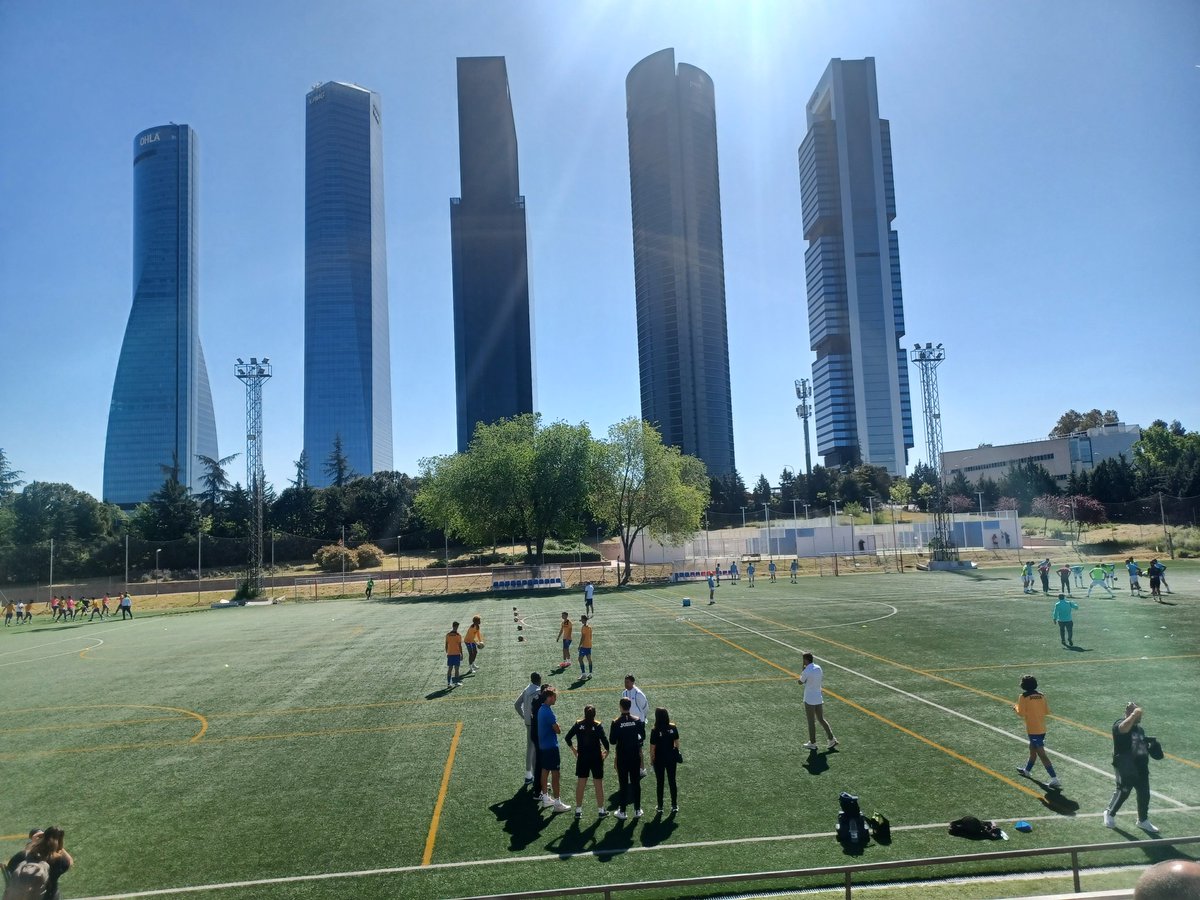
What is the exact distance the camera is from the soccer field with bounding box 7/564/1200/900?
366 inches

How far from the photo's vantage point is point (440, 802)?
11281mm

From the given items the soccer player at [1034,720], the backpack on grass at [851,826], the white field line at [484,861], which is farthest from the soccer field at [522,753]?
the soccer player at [1034,720]

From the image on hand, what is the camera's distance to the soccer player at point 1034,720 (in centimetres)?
1096

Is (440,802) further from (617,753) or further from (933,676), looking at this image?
(933,676)

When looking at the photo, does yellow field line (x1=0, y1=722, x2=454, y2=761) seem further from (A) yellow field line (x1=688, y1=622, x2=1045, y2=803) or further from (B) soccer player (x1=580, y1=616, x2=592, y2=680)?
(A) yellow field line (x1=688, y1=622, x2=1045, y2=803)

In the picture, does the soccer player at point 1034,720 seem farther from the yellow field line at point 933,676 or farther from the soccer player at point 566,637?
the soccer player at point 566,637

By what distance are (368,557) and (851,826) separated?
8743cm

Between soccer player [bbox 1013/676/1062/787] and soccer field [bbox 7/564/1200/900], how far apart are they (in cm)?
33

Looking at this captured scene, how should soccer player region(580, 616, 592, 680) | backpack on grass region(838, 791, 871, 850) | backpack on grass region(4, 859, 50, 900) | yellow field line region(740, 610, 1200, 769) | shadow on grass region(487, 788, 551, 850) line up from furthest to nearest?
soccer player region(580, 616, 592, 680) < yellow field line region(740, 610, 1200, 769) < shadow on grass region(487, 788, 551, 850) < backpack on grass region(838, 791, 871, 850) < backpack on grass region(4, 859, 50, 900)

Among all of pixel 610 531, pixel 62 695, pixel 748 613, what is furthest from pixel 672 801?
pixel 610 531

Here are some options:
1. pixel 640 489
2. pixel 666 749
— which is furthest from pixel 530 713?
pixel 640 489

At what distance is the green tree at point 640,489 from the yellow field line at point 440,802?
51026 mm

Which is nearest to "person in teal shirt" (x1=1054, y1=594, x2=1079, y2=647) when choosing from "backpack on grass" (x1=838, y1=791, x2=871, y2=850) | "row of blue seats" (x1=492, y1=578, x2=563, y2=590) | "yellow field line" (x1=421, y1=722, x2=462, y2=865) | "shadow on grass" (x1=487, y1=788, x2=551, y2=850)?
"backpack on grass" (x1=838, y1=791, x2=871, y2=850)

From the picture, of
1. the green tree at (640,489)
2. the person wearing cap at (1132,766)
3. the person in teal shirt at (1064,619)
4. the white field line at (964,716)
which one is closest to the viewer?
the person wearing cap at (1132,766)
